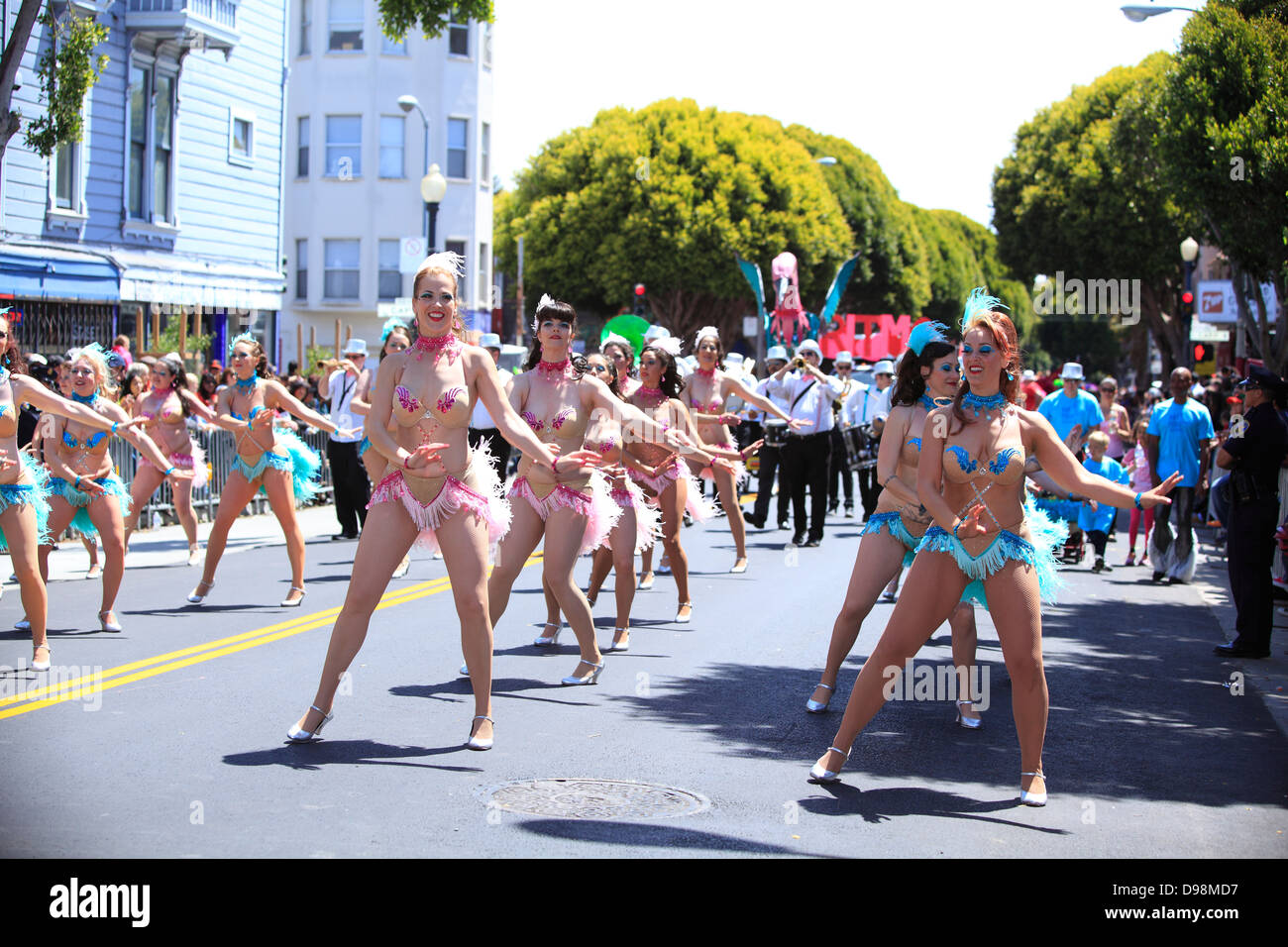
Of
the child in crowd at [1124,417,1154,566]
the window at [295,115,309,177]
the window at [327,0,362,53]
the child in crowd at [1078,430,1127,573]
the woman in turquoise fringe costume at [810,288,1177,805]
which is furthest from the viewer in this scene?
the window at [295,115,309,177]

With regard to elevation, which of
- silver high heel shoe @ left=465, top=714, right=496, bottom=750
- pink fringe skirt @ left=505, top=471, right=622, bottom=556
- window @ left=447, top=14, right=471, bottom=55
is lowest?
silver high heel shoe @ left=465, top=714, right=496, bottom=750

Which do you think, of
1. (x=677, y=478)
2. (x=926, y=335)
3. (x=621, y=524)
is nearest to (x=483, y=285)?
(x=677, y=478)

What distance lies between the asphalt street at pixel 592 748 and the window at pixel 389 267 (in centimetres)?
3675

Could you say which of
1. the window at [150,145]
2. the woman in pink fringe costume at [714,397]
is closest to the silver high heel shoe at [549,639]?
the woman in pink fringe costume at [714,397]

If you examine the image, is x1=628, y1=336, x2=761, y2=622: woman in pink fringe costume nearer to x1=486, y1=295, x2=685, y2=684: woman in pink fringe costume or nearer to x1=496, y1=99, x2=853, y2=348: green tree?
x1=486, y1=295, x2=685, y2=684: woman in pink fringe costume

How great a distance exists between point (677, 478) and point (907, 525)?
3528 mm

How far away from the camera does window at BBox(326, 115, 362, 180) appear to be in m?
47.8

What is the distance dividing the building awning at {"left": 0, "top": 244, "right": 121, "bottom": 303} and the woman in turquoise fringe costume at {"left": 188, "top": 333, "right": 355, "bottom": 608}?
1163 cm

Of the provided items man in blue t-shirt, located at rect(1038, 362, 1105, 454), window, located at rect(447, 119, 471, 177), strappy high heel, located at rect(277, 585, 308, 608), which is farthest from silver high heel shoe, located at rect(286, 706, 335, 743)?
window, located at rect(447, 119, 471, 177)

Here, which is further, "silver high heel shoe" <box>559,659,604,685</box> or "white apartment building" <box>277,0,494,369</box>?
"white apartment building" <box>277,0,494,369</box>

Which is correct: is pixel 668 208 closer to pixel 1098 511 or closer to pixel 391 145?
pixel 391 145

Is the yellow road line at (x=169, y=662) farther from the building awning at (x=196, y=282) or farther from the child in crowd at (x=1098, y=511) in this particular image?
the building awning at (x=196, y=282)
